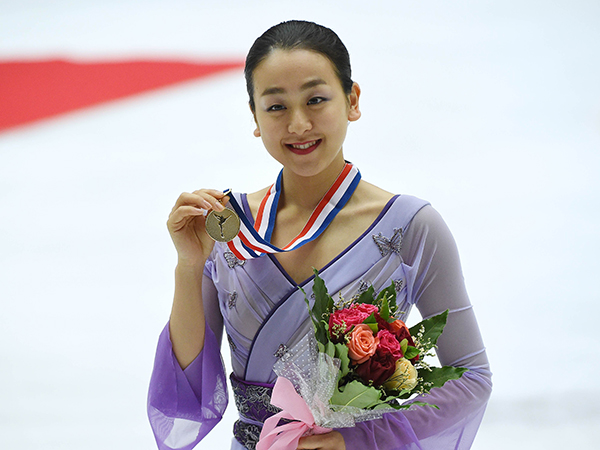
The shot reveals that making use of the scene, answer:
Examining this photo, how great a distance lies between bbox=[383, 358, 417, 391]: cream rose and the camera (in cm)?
142

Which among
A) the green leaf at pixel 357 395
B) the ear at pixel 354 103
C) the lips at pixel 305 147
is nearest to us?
the green leaf at pixel 357 395

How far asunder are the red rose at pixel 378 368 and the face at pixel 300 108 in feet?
1.71

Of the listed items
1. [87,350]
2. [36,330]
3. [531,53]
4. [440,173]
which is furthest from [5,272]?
[531,53]

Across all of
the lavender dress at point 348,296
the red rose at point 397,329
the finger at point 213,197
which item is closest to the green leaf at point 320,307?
the red rose at point 397,329

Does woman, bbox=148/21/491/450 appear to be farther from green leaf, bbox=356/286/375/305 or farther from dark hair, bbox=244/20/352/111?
green leaf, bbox=356/286/375/305

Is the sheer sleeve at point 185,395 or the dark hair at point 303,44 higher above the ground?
the dark hair at point 303,44

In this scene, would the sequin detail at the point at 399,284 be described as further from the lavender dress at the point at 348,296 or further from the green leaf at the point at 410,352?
the green leaf at the point at 410,352

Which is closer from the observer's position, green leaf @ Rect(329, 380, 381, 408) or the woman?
green leaf @ Rect(329, 380, 381, 408)

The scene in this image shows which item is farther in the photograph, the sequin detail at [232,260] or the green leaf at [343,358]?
the sequin detail at [232,260]

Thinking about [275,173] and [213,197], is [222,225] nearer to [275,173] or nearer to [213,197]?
[213,197]

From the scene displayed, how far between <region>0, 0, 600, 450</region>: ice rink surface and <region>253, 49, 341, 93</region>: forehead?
2.53 m

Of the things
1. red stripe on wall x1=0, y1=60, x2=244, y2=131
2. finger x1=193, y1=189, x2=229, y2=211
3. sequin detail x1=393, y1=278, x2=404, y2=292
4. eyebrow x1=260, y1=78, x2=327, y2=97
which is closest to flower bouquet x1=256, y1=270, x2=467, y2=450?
sequin detail x1=393, y1=278, x2=404, y2=292

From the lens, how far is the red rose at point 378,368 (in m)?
1.41

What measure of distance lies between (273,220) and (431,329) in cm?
54
